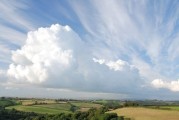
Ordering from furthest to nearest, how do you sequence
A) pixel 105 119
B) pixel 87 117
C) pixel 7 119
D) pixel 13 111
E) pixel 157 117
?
pixel 13 111 < pixel 7 119 < pixel 87 117 < pixel 105 119 < pixel 157 117

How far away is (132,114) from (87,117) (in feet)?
71.7

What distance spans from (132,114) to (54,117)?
3764 cm

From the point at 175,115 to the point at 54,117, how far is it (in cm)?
5366

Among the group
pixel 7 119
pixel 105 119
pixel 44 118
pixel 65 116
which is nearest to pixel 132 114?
pixel 105 119

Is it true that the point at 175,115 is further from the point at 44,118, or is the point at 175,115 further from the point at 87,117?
the point at 44,118

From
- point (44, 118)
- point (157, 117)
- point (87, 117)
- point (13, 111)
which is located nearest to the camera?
point (157, 117)

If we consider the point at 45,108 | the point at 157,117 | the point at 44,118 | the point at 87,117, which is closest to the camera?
the point at 157,117

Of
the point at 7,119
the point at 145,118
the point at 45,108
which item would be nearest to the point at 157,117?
the point at 145,118

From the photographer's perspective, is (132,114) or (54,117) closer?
(132,114)

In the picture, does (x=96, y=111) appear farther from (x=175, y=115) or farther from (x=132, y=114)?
(x=175, y=115)

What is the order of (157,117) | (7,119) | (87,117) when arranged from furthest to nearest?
(7,119) < (87,117) < (157,117)

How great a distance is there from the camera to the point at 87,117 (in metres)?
125

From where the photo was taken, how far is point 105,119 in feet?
359

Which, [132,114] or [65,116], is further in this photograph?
[65,116]
